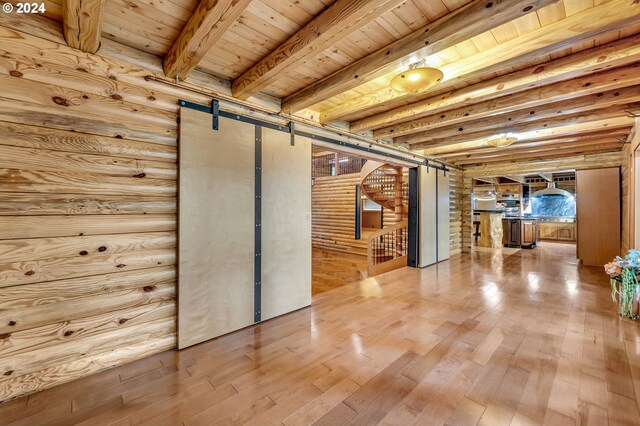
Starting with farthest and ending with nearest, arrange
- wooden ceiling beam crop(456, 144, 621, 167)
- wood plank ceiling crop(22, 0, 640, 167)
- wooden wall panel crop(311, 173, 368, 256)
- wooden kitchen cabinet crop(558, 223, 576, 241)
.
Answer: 1. wooden kitchen cabinet crop(558, 223, 576, 241)
2. wooden wall panel crop(311, 173, 368, 256)
3. wooden ceiling beam crop(456, 144, 621, 167)
4. wood plank ceiling crop(22, 0, 640, 167)

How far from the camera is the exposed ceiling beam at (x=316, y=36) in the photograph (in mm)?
1642

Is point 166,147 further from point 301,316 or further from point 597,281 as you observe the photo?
point 597,281

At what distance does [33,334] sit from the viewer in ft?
6.26

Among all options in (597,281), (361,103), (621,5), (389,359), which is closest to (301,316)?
(389,359)

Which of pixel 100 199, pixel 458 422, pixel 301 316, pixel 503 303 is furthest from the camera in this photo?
pixel 503 303

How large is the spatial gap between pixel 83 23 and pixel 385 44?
7.17 ft

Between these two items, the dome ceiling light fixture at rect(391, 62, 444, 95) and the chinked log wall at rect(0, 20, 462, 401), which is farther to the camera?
the dome ceiling light fixture at rect(391, 62, 444, 95)

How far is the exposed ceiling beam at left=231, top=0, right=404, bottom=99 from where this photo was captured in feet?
5.39

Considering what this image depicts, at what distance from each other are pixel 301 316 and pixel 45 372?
223cm

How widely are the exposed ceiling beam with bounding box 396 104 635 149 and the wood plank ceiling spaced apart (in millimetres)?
102

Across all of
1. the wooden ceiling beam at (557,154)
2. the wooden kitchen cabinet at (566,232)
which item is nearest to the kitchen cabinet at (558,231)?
the wooden kitchen cabinet at (566,232)

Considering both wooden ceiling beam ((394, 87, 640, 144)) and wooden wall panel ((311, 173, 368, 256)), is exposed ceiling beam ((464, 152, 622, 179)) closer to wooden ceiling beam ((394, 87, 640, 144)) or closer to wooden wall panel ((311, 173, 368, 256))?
wooden wall panel ((311, 173, 368, 256))

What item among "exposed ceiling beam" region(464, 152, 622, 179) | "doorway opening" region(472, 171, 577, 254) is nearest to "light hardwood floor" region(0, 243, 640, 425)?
"exposed ceiling beam" region(464, 152, 622, 179)

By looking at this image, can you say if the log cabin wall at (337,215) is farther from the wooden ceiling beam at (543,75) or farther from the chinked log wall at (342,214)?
the wooden ceiling beam at (543,75)
